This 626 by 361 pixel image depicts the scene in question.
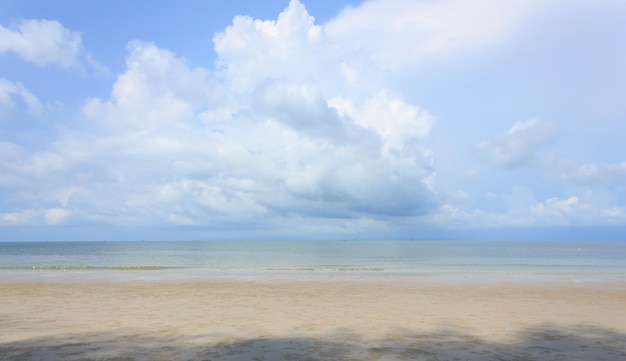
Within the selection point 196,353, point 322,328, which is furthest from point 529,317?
point 196,353

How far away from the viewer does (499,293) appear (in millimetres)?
23750

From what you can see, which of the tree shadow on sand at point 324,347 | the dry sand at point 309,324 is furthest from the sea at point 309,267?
the tree shadow on sand at point 324,347

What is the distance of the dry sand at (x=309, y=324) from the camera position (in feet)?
34.9

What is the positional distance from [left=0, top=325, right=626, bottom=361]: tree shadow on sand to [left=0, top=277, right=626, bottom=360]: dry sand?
0.03m

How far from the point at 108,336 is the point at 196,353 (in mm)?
3583

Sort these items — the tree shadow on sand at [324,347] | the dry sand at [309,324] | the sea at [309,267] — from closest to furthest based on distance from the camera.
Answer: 1. the tree shadow on sand at [324,347]
2. the dry sand at [309,324]
3. the sea at [309,267]

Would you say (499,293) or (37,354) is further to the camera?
(499,293)

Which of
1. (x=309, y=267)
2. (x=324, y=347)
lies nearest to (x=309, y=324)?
(x=324, y=347)

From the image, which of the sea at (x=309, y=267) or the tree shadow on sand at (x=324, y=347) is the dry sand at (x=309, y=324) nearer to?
the tree shadow on sand at (x=324, y=347)

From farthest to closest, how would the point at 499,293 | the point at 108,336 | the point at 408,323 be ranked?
the point at 499,293 → the point at 408,323 → the point at 108,336

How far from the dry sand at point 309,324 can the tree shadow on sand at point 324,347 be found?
0.03 m

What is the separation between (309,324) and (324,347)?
10.2 ft

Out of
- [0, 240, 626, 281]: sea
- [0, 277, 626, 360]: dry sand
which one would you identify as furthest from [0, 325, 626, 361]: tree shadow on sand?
[0, 240, 626, 281]: sea

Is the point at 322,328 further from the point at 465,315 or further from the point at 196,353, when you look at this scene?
the point at 465,315
